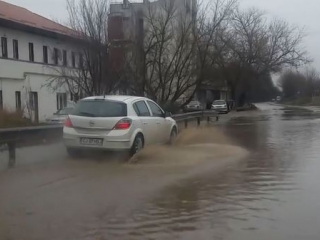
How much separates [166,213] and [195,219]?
0.47 meters

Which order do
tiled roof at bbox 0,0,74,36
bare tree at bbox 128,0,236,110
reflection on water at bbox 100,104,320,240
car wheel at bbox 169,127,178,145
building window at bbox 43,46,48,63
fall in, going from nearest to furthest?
1. reflection on water at bbox 100,104,320,240
2. car wheel at bbox 169,127,178,145
3. bare tree at bbox 128,0,236,110
4. tiled roof at bbox 0,0,74,36
5. building window at bbox 43,46,48,63

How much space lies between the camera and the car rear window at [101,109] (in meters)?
11.2

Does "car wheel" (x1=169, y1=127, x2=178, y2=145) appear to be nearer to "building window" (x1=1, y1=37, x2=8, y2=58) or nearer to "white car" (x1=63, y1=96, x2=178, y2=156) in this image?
"white car" (x1=63, y1=96, x2=178, y2=156)

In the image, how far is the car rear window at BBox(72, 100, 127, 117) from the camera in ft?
36.8

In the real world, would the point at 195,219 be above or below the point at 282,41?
below

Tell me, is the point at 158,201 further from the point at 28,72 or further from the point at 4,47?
the point at 28,72

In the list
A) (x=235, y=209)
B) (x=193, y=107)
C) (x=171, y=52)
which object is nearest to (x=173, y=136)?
(x=235, y=209)

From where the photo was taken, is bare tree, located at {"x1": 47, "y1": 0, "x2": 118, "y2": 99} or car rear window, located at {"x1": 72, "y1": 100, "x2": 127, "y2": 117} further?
bare tree, located at {"x1": 47, "y1": 0, "x2": 118, "y2": 99}

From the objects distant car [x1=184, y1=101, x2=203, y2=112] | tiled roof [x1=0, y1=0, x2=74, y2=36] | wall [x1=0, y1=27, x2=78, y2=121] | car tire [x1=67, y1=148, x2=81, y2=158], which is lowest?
car tire [x1=67, y1=148, x2=81, y2=158]

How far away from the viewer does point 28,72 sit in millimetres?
32156

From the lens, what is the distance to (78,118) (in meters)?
11.2

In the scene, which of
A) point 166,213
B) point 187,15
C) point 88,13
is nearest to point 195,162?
point 166,213

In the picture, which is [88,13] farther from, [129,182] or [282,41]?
[282,41]

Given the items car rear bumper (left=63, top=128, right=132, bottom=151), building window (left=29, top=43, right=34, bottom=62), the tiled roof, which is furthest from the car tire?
building window (left=29, top=43, right=34, bottom=62)
